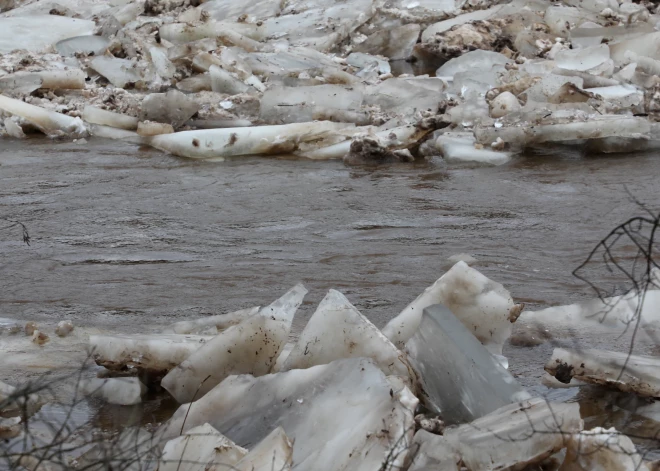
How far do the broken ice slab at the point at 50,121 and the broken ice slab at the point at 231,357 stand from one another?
410 centimetres

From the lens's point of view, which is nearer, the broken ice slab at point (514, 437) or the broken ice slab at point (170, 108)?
the broken ice slab at point (514, 437)

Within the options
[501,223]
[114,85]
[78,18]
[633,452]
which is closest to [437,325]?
[633,452]

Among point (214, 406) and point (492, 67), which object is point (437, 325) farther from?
point (492, 67)

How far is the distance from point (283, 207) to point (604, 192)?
1543mm

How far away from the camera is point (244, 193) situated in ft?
15.6

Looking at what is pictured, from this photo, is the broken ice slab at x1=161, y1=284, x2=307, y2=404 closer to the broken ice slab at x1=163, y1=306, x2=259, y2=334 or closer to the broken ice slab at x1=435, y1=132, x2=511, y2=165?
the broken ice slab at x1=163, y1=306, x2=259, y2=334

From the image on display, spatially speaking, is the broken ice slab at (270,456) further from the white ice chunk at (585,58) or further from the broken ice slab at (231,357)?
the white ice chunk at (585,58)

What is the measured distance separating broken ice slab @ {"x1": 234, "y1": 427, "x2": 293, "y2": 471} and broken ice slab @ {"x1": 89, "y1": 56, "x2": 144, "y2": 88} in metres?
5.74

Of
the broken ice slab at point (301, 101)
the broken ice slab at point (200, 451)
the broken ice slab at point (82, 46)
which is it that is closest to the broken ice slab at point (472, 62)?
the broken ice slab at point (301, 101)

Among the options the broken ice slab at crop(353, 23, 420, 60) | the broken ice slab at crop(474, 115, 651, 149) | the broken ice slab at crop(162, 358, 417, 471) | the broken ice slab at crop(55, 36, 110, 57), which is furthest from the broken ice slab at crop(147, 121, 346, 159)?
the broken ice slab at crop(162, 358, 417, 471)

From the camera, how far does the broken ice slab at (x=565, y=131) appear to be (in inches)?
206

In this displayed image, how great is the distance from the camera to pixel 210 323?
114 inches

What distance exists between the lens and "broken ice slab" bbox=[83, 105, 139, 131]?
20.6ft

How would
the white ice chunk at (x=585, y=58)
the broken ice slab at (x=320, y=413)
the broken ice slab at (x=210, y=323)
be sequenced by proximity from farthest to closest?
the white ice chunk at (x=585, y=58) < the broken ice slab at (x=210, y=323) < the broken ice slab at (x=320, y=413)
